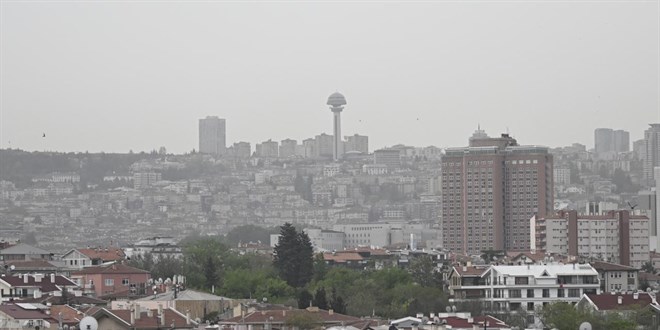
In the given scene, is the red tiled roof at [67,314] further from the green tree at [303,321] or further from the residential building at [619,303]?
the residential building at [619,303]

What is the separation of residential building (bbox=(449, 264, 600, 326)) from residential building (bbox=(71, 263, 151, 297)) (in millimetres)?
8329

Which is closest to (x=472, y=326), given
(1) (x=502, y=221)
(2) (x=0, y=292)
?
(2) (x=0, y=292)

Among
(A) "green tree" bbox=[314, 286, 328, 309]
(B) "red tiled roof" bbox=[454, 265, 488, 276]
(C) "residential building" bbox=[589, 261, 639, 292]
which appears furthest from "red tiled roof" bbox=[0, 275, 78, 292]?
(C) "residential building" bbox=[589, 261, 639, 292]

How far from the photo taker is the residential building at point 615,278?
2608 inches

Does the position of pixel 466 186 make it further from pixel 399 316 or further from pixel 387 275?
pixel 399 316

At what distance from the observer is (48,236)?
184 m

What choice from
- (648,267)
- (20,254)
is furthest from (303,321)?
(648,267)

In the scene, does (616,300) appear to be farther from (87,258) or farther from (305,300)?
(87,258)

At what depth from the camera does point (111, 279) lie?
207 ft

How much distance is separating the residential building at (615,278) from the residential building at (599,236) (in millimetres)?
24286

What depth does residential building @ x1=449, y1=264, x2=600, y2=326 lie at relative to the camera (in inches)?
2365

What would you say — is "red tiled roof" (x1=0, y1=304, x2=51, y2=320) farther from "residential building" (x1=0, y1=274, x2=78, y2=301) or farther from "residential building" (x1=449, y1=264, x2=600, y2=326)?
"residential building" (x1=449, y1=264, x2=600, y2=326)

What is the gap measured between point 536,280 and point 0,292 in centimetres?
1538

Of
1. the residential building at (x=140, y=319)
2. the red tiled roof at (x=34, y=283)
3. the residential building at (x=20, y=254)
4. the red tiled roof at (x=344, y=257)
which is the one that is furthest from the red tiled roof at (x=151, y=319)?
the red tiled roof at (x=344, y=257)
